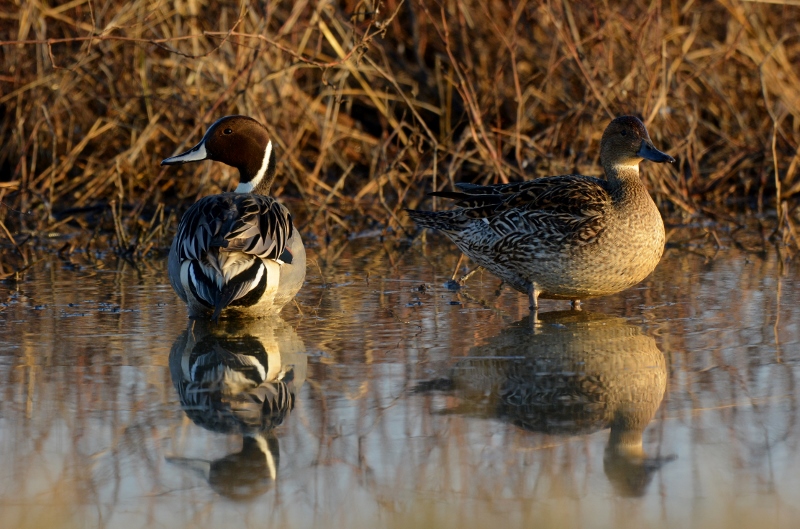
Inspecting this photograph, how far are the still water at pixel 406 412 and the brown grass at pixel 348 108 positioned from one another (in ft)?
8.28

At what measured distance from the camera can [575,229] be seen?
531 cm

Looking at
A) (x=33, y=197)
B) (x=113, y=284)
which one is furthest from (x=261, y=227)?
(x=33, y=197)

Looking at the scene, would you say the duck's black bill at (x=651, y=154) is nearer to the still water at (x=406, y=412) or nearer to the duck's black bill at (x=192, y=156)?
the still water at (x=406, y=412)

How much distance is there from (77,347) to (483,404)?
5.88ft

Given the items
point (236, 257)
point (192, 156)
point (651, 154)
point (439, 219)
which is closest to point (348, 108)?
point (192, 156)

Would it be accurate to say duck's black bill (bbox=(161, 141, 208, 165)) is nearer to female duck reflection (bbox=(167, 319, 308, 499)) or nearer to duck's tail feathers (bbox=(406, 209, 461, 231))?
duck's tail feathers (bbox=(406, 209, 461, 231))

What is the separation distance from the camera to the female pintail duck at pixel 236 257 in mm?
4949

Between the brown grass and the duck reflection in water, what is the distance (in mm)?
3026

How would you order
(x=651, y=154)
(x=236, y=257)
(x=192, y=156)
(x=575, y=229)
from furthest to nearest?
(x=192, y=156) → (x=651, y=154) → (x=575, y=229) → (x=236, y=257)

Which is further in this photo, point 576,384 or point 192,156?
point 192,156

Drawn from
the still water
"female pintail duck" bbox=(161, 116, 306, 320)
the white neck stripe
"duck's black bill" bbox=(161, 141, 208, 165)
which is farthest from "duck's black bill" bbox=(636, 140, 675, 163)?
"duck's black bill" bbox=(161, 141, 208, 165)

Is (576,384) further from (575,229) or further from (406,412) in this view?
(575,229)

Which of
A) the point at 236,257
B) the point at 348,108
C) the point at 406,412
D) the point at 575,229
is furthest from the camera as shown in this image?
the point at 348,108

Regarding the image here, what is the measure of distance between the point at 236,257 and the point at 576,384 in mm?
1774
